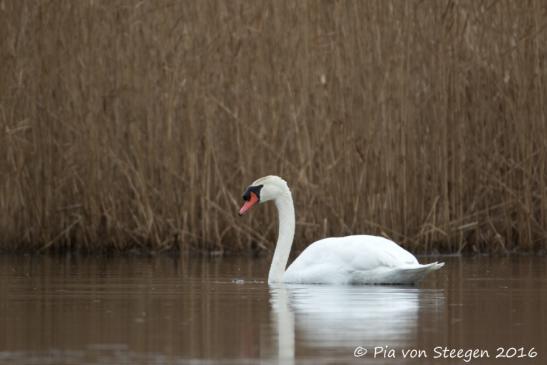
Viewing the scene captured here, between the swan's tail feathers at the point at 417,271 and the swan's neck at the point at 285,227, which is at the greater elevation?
the swan's neck at the point at 285,227

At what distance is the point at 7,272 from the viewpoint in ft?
38.8

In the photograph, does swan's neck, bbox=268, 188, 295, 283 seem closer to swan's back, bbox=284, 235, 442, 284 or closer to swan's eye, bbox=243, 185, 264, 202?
swan's eye, bbox=243, 185, 264, 202

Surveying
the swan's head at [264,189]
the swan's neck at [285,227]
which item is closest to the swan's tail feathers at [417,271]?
the swan's neck at [285,227]

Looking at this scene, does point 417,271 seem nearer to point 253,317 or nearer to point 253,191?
point 253,191

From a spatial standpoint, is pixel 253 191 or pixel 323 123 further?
pixel 323 123

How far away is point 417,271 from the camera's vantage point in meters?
9.98

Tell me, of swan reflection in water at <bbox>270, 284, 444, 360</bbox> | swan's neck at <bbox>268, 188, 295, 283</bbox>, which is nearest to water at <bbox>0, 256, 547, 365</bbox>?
swan reflection in water at <bbox>270, 284, 444, 360</bbox>

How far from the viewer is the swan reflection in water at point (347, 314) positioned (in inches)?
265

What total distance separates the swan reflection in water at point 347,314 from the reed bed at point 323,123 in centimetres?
319

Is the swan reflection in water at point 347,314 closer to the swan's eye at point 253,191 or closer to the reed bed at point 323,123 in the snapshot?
the swan's eye at point 253,191

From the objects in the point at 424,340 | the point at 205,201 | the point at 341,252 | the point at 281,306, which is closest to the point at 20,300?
the point at 281,306

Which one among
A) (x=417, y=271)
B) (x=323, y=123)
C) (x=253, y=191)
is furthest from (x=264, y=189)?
(x=323, y=123)

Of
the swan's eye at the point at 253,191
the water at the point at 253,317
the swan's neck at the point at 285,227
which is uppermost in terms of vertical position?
the swan's eye at the point at 253,191

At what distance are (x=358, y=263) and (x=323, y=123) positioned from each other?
3531 millimetres
